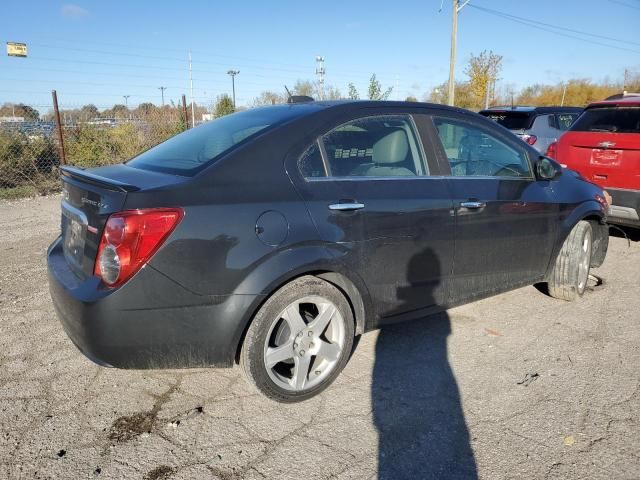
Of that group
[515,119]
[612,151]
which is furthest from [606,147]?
[515,119]

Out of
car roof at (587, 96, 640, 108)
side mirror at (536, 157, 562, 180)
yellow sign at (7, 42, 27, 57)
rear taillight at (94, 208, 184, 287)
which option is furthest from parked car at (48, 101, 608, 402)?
yellow sign at (7, 42, 27, 57)

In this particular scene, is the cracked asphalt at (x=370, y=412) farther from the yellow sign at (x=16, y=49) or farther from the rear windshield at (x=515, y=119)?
the yellow sign at (x=16, y=49)

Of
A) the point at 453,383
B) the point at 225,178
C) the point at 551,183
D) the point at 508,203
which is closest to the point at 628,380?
the point at 453,383

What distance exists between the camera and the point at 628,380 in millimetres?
3004

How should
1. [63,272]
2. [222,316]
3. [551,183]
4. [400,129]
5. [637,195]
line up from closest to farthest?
[222,316]
[63,272]
[400,129]
[551,183]
[637,195]

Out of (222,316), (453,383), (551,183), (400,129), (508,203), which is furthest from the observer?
(551,183)

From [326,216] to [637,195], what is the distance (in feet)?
15.4

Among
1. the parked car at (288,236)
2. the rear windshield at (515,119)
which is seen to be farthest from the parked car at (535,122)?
the parked car at (288,236)

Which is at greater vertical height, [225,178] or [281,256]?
[225,178]

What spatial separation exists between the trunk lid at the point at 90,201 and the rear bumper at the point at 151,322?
154 millimetres

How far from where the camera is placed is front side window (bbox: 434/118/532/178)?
3373mm

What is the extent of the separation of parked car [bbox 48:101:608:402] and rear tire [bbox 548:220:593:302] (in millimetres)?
644

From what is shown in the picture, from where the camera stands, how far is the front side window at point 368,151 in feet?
9.10

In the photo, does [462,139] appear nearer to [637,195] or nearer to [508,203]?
[508,203]
